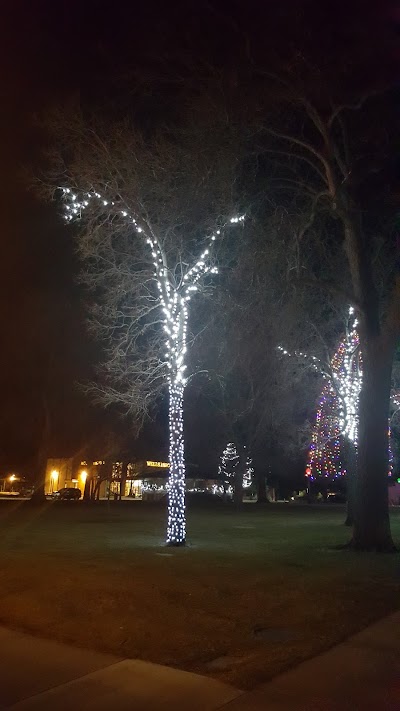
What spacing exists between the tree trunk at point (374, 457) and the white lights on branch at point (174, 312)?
4475 millimetres

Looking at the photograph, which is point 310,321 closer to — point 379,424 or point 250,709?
point 379,424

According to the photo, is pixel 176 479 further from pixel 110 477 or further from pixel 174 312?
pixel 110 477

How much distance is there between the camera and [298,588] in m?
10.9

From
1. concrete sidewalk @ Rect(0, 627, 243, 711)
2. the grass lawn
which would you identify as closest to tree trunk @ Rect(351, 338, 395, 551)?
the grass lawn

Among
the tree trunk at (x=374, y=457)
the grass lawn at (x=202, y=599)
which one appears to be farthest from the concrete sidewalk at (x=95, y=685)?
the tree trunk at (x=374, y=457)

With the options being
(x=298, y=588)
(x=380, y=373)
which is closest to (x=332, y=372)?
(x=380, y=373)

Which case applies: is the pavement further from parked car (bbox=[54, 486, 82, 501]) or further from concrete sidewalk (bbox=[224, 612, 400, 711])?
parked car (bbox=[54, 486, 82, 501])

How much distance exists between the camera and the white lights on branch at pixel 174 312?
17.8 m

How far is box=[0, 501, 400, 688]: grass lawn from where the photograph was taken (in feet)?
24.0

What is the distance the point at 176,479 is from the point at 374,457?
502 cm

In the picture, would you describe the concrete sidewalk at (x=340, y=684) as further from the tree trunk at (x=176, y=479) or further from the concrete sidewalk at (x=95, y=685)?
the tree trunk at (x=176, y=479)

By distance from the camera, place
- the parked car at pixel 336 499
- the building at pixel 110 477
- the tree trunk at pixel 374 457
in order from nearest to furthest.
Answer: the tree trunk at pixel 374 457 < the building at pixel 110 477 < the parked car at pixel 336 499

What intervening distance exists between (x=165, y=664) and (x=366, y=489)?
11.4 metres

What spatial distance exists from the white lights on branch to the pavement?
35.1 feet
